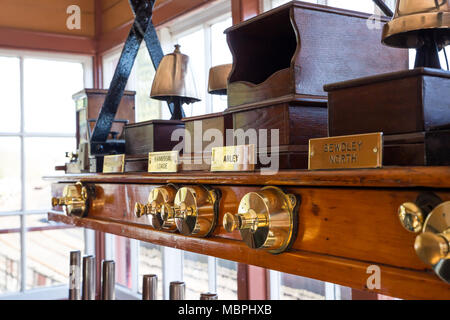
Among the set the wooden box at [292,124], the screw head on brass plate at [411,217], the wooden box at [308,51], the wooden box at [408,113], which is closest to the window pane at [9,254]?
the wooden box at [308,51]

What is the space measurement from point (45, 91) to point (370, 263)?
11.2ft

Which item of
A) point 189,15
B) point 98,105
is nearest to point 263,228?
point 98,105

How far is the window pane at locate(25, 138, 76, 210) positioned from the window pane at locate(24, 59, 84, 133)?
0.31 feet

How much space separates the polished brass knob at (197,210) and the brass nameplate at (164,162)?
0.15 metres

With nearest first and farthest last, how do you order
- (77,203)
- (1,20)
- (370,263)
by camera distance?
(370,263), (77,203), (1,20)

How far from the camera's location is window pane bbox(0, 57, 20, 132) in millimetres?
3482

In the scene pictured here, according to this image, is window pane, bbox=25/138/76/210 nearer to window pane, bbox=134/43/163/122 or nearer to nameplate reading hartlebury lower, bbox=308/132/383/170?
window pane, bbox=134/43/163/122

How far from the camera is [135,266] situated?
335 centimetres

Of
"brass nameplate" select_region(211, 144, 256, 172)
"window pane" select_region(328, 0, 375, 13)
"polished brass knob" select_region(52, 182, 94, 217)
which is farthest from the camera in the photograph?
"window pane" select_region(328, 0, 375, 13)

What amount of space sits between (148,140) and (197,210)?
50 cm

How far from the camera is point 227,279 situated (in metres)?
2.44

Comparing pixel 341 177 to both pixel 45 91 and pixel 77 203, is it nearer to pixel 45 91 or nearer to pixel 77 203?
pixel 77 203

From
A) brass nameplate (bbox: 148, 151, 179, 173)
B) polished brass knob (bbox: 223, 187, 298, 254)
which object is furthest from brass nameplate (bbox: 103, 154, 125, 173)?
polished brass knob (bbox: 223, 187, 298, 254)

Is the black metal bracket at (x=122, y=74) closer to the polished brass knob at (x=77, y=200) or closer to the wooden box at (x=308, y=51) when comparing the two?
the polished brass knob at (x=77, y=200)
